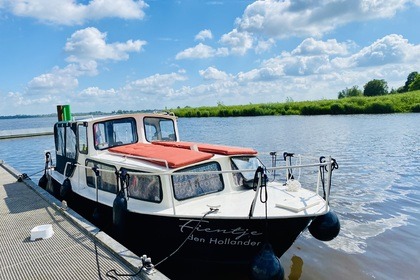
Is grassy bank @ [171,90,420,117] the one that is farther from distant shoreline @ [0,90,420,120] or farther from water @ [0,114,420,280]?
water @ [0,114,420,280]

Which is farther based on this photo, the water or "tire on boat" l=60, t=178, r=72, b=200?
"tire on boat" l=60, t=178, r=72, b=200

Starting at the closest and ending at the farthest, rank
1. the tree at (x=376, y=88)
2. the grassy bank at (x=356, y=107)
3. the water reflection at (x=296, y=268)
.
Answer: the water reflection at (x=296, y=268) → the grassy bank at (x=356, y=107) → the tree at (x=376, y=88)

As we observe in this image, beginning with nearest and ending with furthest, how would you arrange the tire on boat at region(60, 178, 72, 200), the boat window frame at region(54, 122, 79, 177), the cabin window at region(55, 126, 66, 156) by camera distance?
the tire on boat at region(60, 178, 72, 200)
the boat window frame at region(54, 122, 79, 177)
the cabin window at region(55, 126, 66, 156)

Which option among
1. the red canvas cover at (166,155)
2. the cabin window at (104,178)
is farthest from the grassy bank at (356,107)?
the cabin window at (104,178)

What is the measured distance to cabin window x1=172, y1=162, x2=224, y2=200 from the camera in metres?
6.98

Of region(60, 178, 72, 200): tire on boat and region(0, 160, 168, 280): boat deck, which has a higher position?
region(60, 178, 72, 200): tire on boat

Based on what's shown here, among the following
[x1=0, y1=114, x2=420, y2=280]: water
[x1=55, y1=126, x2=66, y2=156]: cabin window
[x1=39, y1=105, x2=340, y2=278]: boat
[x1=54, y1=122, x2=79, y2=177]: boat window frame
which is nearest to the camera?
[x1=39, y1=105, x2=340, y2=278]: boat

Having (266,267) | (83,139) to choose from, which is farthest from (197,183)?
(83,139)

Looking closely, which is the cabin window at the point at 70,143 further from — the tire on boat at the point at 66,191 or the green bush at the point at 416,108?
the green bush at the point at 416,108

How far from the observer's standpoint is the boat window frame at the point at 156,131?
1027cm

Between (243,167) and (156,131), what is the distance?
3.71 m

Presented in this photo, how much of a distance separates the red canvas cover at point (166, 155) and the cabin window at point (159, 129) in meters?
1.24

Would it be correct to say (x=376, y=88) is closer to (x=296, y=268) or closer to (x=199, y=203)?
(x=296, y=268)

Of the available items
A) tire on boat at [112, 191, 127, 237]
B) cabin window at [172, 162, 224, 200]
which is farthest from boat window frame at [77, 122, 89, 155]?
cabin window at [172, 162, 224, 200]
